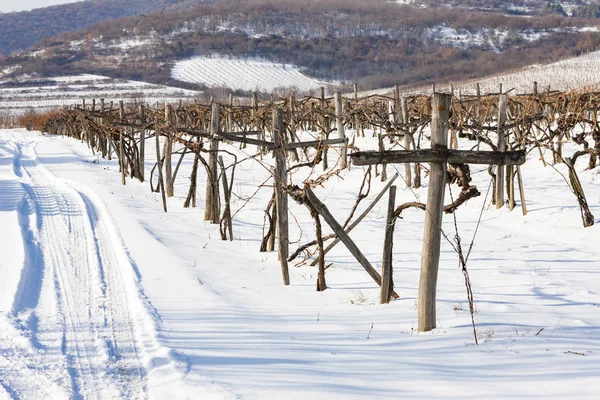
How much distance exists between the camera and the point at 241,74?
136 m

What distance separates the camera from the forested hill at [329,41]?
457ft

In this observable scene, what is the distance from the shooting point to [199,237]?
8.59 m

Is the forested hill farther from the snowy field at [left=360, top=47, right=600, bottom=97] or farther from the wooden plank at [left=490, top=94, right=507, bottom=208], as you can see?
the wooden plank at [left=490, top=94, right=507, bottom=208]

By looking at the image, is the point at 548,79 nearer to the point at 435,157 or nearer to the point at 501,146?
the point at 501,146

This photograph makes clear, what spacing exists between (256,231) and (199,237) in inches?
41.0

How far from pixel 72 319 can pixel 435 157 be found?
300 centimetres

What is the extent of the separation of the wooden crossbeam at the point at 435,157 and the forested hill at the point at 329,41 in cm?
11586

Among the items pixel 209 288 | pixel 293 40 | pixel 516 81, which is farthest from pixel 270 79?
pixel 209 288

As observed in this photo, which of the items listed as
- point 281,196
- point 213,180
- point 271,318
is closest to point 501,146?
point 213,180

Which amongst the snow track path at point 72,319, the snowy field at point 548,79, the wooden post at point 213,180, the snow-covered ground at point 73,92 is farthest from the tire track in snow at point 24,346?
the snow-covered ground at point 73,92

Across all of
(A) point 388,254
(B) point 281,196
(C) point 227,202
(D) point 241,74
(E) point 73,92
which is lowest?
A: (E) point 73,92

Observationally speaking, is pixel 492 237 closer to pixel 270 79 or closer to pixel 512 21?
pixel 270 79

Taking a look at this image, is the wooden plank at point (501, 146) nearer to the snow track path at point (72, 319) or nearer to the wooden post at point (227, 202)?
the wooden post at point (227, 202)

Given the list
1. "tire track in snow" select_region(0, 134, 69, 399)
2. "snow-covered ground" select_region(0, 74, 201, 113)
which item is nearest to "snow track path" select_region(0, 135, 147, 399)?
"tire track in snow" select_region(0, 134, 69, 399)
